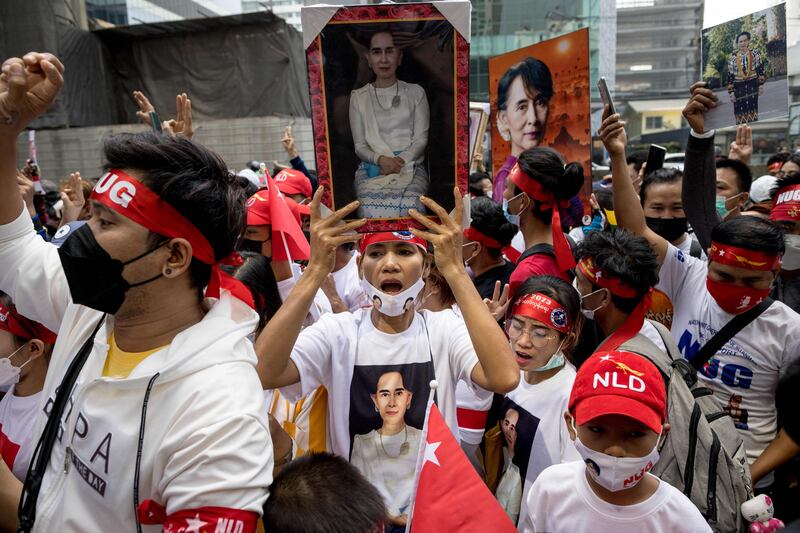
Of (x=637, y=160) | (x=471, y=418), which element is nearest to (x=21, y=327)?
(x=471, y=418)

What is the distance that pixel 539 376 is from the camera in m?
2.92

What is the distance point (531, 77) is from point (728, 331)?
3.02 m

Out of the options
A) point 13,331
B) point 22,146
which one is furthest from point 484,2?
Answer: point 13,331

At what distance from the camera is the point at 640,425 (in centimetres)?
207

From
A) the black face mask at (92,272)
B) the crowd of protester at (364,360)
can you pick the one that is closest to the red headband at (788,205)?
the crowd of protester at (364,360)

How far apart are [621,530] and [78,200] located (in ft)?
17.6

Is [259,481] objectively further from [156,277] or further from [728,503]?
[728,503]

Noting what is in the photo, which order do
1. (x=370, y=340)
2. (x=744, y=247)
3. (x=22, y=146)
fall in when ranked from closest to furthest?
(x=370, y=340) → (x=744, y=247) → (x=22, y=146)

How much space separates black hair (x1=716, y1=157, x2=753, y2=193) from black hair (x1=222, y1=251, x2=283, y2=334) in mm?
4174

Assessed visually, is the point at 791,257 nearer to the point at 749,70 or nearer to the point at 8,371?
the point at 749,70

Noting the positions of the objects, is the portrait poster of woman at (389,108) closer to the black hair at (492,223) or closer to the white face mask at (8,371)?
the white face mask at (8,371)

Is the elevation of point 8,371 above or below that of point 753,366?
above

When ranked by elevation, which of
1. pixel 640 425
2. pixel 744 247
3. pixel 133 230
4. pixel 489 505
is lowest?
pixel 489 505

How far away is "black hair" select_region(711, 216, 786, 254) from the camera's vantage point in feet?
9.83
